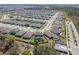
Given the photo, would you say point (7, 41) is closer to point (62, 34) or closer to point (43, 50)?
point (43, 50)

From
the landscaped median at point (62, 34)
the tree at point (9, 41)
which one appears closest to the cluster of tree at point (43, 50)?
the landscaped median at point (62, 34)

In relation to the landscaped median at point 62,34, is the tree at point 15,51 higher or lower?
lower

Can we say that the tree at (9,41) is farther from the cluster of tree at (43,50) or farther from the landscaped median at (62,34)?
the landscaped median at (62,34)

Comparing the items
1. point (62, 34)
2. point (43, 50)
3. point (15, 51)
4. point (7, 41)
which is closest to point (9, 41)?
point (7, 41)

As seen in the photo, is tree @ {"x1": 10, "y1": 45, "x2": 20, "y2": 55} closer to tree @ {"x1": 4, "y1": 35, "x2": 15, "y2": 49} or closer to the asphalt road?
tree @ {"x1": 4, "y1": 35, "x2": 15, "y2": 49}

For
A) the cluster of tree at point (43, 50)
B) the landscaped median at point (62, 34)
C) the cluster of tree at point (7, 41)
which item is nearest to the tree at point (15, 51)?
the cluster of tree at point (7, 41)

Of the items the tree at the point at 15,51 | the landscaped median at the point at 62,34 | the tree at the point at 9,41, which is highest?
the landscaped median at the point at 62,34

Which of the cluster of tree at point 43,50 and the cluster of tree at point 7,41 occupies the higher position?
the cluster of tree at point 7,41
